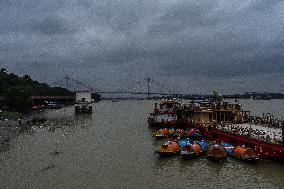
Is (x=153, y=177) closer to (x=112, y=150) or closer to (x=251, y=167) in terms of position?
(x=251, y=167)

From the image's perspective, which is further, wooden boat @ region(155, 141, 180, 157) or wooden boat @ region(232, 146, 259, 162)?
wooden boat @ region(155, 141, 180, 157)

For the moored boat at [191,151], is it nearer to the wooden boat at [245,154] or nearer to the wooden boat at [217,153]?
the wooden boat at [217,153]

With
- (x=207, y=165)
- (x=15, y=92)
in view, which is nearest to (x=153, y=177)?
(x=207, y=165)

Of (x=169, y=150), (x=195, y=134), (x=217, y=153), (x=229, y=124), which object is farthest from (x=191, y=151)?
(x=229, y=124)

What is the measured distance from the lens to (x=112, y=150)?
1854 inches

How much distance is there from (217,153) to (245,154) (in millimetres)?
2932

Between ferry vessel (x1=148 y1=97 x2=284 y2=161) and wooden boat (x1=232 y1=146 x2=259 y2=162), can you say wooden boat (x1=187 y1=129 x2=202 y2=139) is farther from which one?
wooden boat (x1=232 y1=146 x2=259 y2=162)

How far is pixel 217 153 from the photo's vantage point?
3659 centimetres

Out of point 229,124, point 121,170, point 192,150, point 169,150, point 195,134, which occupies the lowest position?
point 121,170

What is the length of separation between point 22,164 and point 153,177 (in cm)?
1583

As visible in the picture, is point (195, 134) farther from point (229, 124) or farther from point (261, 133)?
point (261, 133)

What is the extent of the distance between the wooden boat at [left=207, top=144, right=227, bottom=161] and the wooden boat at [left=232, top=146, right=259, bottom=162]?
1266 mm

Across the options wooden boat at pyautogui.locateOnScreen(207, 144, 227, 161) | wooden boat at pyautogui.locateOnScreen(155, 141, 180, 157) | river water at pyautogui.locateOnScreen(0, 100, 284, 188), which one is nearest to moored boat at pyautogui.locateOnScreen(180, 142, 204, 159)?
river water at pyautogui.locateOnScreen(0, 100, 284, 188)

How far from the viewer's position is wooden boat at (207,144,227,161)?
36281mm
